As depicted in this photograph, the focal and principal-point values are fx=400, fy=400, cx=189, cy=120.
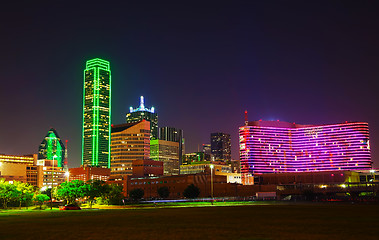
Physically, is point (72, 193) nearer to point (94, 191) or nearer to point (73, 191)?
point (73, 191)

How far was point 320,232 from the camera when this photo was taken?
26141 millimetres

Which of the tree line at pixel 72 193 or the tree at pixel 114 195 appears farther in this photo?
the tree at pixel 114 195

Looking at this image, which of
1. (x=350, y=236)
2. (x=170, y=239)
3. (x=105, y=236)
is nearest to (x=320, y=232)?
(x=350, y=236)

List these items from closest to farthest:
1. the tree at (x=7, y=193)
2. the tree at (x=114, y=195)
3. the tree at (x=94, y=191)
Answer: the tree at (x=7, y=193), the tree at (x=94, y=191), the tree at (x=114, y=195)

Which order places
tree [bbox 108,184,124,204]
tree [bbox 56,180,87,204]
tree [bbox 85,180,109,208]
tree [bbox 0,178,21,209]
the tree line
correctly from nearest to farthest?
tree [bbox 0,178,21,209], tree [bbox 85,180,109,208], the tree line, tree [bbox 56,180,87,204], tree [bbox 108,184,124,204]

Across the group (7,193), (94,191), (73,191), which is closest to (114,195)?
(94,191)

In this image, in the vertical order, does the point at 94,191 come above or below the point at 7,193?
above

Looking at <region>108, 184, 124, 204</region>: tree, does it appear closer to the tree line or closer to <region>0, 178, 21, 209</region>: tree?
the tree line

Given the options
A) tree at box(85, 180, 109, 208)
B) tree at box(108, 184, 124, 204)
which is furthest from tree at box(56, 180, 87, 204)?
tree at box(108, 184, 124, 204)

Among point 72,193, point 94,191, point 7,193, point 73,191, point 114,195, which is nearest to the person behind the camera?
point 7,193

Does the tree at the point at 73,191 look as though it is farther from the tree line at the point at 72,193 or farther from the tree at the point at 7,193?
the tree at the point at 7,193

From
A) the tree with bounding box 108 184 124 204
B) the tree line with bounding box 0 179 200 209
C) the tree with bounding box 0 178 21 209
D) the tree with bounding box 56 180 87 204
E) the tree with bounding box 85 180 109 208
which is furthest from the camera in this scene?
the tree with bounding box 108 184 124 204

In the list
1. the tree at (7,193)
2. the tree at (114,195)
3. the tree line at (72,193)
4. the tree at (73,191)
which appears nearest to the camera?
the tree at (7,193)

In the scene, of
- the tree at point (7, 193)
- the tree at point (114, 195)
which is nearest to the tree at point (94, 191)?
the tree at point (114, 195)
